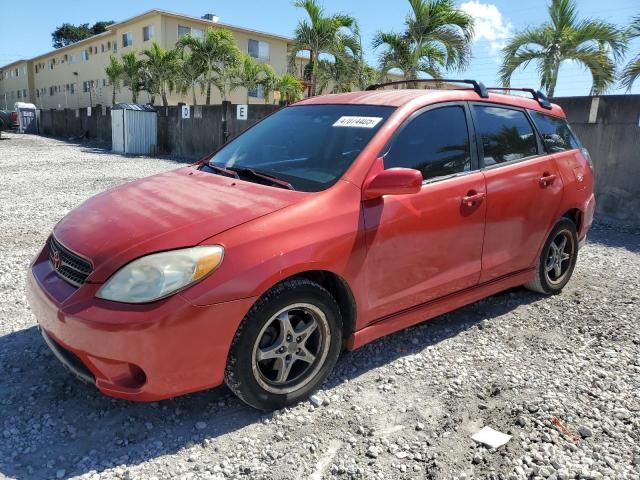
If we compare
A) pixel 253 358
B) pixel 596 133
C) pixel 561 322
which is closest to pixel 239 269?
pixel 253 358

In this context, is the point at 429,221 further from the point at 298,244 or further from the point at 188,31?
the point at 188,31

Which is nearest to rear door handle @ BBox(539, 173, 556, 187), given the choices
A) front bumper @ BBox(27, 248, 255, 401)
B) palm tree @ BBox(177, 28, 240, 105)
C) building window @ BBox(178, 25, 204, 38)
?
front bumper @ BBox(27, 248, 255, 401)

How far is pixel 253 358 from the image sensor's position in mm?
2586

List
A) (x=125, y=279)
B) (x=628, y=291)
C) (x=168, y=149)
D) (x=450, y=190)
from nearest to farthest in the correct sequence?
(x=125, y=279), (x=450, y=190), (x=628, y=291), (x=168, y=149)

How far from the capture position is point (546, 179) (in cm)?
405

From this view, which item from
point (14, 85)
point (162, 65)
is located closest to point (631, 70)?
point (162, 65)

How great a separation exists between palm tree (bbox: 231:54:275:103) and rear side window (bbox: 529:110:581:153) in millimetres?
26170

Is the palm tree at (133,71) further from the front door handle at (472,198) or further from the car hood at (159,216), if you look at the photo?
the front door handle at (472,198)

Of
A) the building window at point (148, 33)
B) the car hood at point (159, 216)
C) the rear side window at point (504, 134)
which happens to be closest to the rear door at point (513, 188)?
the rear side window at point (504, 134)

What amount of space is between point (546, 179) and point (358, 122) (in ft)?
5.63

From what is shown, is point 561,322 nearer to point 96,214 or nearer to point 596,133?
point 96,214

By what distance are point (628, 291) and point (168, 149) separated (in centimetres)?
1814

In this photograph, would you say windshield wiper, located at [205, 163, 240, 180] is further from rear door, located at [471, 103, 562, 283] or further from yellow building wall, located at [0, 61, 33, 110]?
yellow building wall, located at [0, 61, 33, 110]

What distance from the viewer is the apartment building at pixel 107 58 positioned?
38416mm
